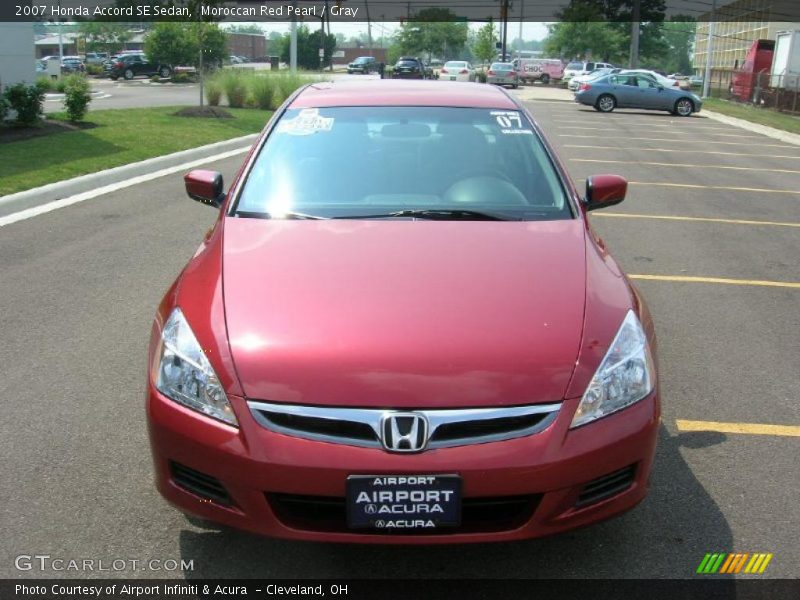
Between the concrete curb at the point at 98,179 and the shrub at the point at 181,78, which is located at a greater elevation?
the concrete curb at the point at 98,179

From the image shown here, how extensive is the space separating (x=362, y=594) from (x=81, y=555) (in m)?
1.01

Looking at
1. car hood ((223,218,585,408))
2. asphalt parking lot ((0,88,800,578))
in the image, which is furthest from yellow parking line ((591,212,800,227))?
car hood ((223,218,585,408))

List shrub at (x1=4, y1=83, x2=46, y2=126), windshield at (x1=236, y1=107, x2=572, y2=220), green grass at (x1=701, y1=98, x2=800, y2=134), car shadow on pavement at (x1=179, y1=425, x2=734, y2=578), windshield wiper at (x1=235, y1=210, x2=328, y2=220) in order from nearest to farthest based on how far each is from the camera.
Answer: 1. car shadow on pavement at (x1=179, y1=425, x2=734, y2=578)
2. windshield wiper at (x1=235, y1=210, x2=328, y2=220)
3. windshield at (x1=236, y1=107, x2=572, y2=220)
4. shrub at (x1=4, y1=83, x2=46, y2=126)
5. green grass at (x1=701, y1=98, x2=800, y2=134)

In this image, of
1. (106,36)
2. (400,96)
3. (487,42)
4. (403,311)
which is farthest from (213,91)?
(106,36)

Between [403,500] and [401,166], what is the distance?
7.01 ft

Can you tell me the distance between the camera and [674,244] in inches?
345

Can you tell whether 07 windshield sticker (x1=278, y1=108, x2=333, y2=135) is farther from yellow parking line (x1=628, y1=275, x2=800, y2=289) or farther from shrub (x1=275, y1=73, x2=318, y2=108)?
shrub (x1=275, y1=73, x2=318, y2=108)

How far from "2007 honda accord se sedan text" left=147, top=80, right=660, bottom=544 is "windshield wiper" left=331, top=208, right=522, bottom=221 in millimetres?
236

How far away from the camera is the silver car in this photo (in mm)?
48344

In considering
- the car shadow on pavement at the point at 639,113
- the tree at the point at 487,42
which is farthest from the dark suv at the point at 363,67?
the car shadow on pavement at the point at 639,113

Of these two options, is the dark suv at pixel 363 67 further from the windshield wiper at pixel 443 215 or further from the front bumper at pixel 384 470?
the front bumper at pixel 384 470

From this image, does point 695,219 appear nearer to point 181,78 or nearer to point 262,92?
point 262,92

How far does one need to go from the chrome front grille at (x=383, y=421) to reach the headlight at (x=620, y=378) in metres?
0.14

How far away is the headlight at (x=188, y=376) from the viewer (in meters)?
2.78
